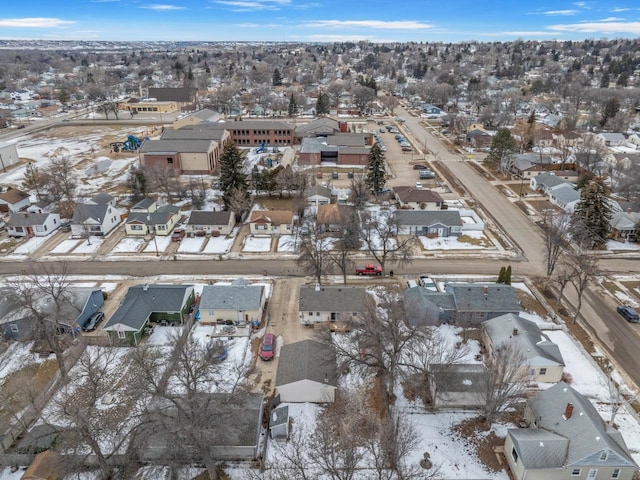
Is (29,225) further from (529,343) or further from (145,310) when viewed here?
(529,343)

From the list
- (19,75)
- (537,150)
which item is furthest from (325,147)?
(19,75)

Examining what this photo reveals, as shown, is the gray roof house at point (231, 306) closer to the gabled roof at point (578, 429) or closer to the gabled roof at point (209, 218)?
the gabled roof at point (209, 218)

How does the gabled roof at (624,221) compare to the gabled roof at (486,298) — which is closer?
the gabled roof at (486,298)

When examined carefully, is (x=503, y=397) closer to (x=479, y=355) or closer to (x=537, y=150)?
(x=479, y=355)

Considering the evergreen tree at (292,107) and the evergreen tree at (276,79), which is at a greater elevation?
the evergreen tree at (276,79)

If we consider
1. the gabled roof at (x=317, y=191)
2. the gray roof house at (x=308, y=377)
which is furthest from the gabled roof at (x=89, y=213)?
the gray roof house at (x=308, y=377)

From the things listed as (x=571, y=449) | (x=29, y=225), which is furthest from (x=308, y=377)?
(x=29, y=225)
